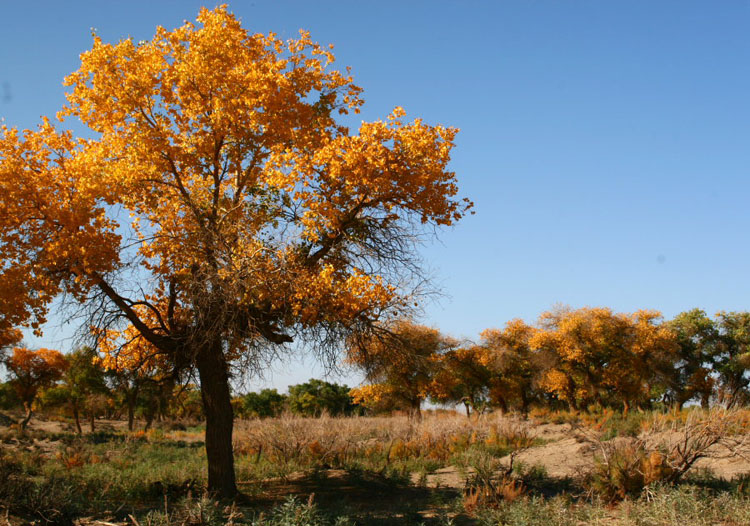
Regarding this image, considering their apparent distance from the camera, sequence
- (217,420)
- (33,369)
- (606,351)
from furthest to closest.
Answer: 1. (606,351)
2. (33,369)
3. (217,420)

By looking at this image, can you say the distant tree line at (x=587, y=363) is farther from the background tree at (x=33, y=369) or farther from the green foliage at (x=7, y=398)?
the green foliage at (x=7, y=398)

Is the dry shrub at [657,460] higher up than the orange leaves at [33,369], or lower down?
lower down

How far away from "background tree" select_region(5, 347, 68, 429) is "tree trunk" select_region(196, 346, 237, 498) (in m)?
25.8

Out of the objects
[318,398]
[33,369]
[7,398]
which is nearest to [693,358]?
[318,398]

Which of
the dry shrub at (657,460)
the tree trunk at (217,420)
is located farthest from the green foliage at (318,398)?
the dry shrub at (657,460)

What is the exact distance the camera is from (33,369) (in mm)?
32375

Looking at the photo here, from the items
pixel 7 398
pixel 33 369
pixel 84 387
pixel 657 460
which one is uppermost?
pixel 33 369

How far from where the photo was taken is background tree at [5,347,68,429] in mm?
31734

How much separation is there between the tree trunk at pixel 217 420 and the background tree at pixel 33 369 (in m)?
25.8

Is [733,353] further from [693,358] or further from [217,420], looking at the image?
[217,420]

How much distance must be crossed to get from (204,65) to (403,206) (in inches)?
187

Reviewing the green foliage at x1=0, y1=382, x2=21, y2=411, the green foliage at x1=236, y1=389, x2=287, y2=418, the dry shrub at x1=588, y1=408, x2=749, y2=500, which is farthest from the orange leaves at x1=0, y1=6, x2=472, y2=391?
the green foliage at x1=0, y1=382, x2=21, y2=411

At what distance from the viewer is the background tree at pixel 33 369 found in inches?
1249

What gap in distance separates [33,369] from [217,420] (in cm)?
2685
